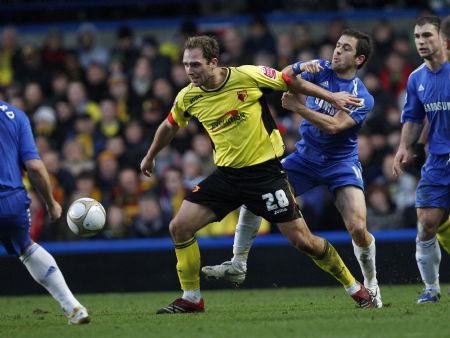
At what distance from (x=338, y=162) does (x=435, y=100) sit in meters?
1.02

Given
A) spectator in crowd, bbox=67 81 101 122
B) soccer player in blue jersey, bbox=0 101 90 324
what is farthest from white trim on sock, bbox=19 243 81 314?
spectator in crowd, bbox=67 81 101 122

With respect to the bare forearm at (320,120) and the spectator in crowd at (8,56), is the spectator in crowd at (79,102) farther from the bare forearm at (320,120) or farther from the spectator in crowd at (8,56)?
the bare forearm at (320,120)

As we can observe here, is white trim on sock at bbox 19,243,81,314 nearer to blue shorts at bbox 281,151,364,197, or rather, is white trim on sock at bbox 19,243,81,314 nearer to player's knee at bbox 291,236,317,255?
player's knee at bbox 291,236,317,255

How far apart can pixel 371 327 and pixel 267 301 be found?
3.05 m

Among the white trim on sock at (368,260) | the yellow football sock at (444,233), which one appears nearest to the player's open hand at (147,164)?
the white trim on sock at (368,260)

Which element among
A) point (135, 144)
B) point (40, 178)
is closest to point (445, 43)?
point (40, 178)

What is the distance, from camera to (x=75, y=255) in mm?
12883

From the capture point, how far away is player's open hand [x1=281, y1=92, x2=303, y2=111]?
8.92 meters

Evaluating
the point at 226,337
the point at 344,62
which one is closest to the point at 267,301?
the point at 344,62

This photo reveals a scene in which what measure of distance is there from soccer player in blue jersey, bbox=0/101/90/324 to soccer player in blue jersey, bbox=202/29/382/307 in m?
1.67

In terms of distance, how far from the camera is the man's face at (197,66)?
8.81 metres

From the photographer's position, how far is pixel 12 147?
8.12 m

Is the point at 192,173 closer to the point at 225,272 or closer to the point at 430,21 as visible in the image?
the point at 225,272

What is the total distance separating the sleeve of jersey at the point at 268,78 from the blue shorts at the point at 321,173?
100 cm
